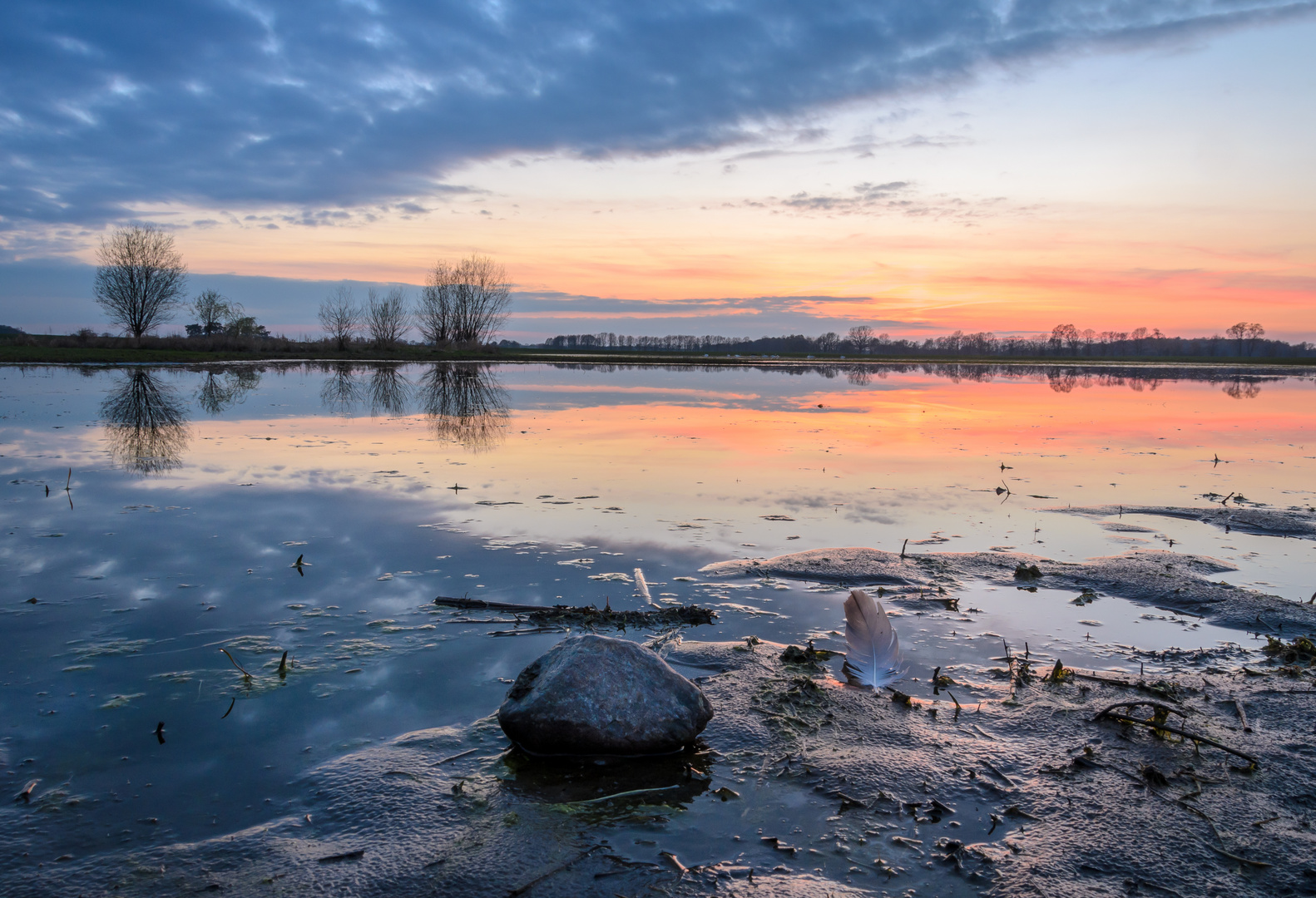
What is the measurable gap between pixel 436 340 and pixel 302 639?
83752 mm

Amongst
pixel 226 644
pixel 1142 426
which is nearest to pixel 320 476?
pixel 226 644

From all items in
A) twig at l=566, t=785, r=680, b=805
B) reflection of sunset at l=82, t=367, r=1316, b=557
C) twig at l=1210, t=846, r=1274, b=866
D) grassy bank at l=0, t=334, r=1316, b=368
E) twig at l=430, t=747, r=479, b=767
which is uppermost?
grassy bank at l=0, t=334, r=1316, b=368

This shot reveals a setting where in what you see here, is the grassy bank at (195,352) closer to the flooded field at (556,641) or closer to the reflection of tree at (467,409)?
the reflection of tree at (467,409)

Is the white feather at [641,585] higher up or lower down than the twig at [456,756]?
higher up

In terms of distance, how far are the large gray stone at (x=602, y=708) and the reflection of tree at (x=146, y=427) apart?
10986 mm

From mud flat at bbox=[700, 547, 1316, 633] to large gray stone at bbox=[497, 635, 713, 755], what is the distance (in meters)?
3.01

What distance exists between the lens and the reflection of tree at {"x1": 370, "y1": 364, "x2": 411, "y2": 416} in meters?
23.9

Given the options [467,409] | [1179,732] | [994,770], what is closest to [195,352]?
[467,409]

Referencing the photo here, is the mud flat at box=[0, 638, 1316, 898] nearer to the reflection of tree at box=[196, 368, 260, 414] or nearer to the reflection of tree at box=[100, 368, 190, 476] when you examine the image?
the reflection of tree at box=[100, 368, 190, 476]

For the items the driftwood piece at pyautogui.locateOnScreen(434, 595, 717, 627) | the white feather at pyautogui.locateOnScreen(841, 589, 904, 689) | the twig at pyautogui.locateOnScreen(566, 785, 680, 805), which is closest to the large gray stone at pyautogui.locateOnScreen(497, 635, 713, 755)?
the twig at pyautogui.locateOnScreen(566, 785, 680, 805)

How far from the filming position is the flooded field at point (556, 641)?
3416 millimetres

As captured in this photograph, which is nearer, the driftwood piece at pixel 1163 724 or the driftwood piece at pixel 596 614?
the driftwood piece at pixel 1163 724

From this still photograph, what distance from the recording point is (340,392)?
2988cm

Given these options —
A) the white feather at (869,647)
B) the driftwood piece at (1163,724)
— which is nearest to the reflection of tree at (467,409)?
the white feather at (869,647)
